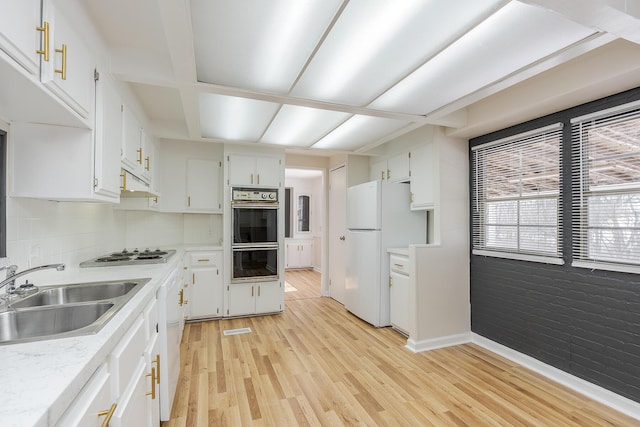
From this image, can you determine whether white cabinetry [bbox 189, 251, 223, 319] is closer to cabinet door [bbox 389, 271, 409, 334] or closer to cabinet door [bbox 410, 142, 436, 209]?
cabinet door [bbox 389, 271, 409, 334]

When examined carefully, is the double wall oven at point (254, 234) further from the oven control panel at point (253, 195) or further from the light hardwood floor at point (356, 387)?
the light hardwood floor at point (356, 387)

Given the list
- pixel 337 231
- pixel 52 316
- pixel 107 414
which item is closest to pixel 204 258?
pixel 337 231

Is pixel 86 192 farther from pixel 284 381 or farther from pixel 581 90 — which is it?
pixel 581 90

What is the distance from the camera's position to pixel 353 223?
4172 millimetres

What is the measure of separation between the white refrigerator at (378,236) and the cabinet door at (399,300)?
127 mm

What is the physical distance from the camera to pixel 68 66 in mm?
1321

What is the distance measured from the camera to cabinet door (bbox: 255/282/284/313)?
405 cm

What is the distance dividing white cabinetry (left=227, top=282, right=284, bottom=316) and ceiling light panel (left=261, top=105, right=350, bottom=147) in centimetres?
189

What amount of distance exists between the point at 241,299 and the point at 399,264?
81.4 inches

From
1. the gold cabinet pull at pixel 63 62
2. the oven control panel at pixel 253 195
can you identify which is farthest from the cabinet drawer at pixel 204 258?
the gold cabinet pull at pixel 63 62

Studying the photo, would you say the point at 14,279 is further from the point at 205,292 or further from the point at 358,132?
the point at 358,132

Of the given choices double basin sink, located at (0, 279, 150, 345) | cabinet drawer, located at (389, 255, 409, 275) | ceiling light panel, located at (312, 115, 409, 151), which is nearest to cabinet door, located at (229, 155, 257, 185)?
ceiling light panel, located at (312, 115, 409, 151)

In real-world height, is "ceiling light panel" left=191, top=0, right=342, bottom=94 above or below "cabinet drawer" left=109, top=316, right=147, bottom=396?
above

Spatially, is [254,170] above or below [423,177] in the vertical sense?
above
